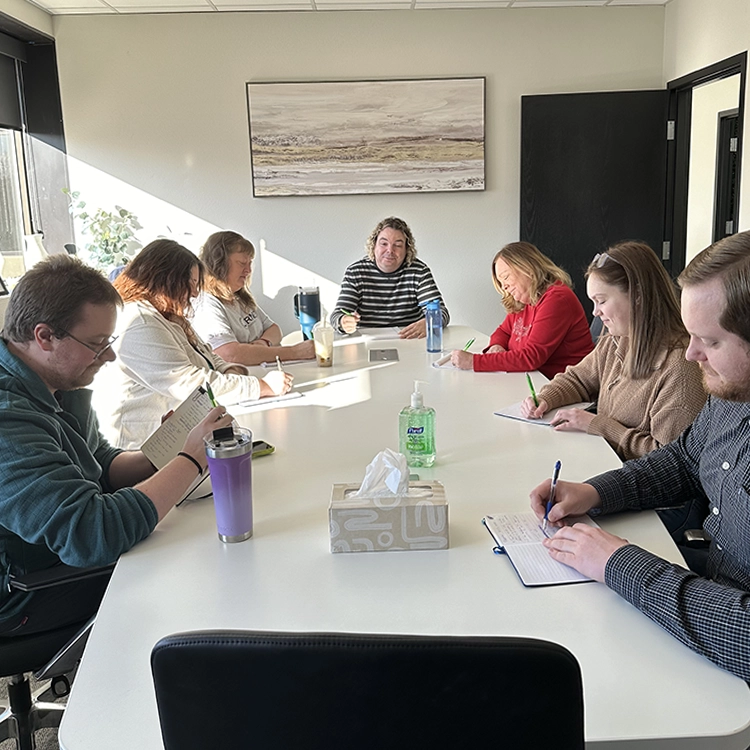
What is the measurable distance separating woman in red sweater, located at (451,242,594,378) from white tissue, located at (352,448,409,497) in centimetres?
155

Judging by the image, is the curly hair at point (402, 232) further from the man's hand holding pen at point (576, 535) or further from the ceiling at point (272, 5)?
the man's hand holding pen at point (576, 535)

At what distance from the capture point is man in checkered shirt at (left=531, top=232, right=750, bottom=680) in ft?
3.37

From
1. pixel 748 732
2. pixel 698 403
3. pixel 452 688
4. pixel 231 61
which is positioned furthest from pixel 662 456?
pixel 231 61

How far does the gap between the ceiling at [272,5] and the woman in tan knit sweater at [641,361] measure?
358 cm

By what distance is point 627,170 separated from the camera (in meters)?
5.23

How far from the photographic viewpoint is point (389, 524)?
4.33 ft

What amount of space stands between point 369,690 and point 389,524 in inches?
25.7

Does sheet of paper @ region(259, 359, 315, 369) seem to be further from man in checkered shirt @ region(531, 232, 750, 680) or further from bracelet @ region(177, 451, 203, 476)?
man in checkered shirt @ region(531, 232, 750, 680)

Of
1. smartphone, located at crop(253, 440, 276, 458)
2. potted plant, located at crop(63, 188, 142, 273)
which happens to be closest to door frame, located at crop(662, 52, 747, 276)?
potted plant, located at crop(63, 188, 142, 273)

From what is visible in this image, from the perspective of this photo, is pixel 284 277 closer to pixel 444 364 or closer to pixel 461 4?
pixel 461 4

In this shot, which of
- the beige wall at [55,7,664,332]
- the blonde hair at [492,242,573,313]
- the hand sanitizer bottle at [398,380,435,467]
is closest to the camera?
the hand sanitizer bottle at [398,380,435,467]

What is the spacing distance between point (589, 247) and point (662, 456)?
403cm

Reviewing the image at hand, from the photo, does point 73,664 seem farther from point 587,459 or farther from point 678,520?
point 678,520

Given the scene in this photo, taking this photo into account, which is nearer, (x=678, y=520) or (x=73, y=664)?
(x=73, y=664)
